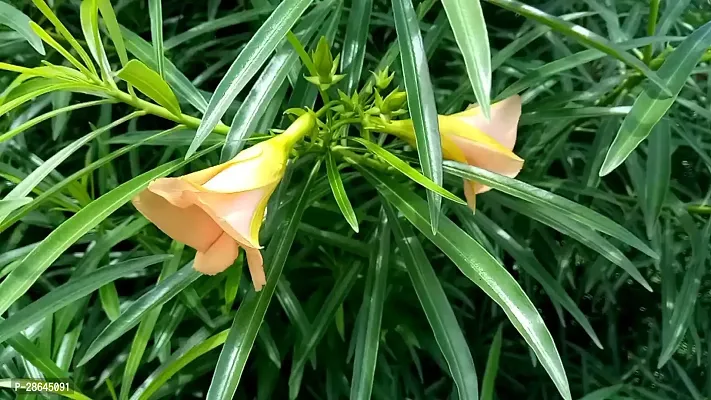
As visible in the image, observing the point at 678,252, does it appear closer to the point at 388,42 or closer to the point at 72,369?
the point at 388,42

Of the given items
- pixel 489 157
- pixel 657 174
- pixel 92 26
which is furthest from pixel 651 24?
pixel 92 26

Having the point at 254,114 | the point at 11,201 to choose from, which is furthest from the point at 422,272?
the point at 11,201

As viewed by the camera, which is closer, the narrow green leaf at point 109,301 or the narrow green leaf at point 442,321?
the narrow green leaf at point 442,321

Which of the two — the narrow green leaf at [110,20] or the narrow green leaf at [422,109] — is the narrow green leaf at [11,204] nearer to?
the narrow green leaf at [110,20]

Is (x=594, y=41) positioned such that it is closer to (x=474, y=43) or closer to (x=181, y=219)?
(x=474, y=43)

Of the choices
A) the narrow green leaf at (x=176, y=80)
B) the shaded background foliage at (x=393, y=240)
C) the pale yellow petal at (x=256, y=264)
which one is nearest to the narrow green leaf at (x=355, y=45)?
the shaded background foliage at (x=393, y=240)

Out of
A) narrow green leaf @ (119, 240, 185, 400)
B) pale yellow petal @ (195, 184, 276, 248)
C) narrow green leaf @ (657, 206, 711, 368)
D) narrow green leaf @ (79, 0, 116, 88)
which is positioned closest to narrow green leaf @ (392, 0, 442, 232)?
pale yellow petal @ (195, 184, 276, 248)

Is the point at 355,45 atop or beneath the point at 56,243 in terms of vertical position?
atop
